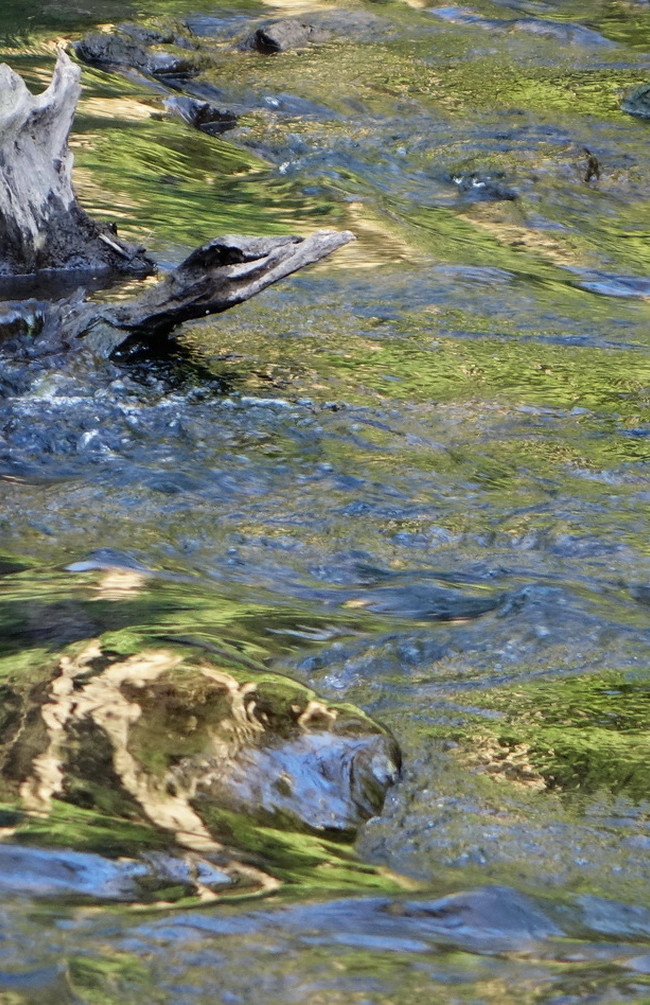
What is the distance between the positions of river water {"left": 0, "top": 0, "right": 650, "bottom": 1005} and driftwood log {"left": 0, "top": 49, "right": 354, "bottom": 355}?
235 millimetres

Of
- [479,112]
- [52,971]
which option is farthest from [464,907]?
[479,112]

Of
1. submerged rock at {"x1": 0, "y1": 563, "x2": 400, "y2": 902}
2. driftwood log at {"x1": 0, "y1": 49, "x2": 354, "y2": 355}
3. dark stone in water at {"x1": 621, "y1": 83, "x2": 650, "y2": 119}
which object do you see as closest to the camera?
submerged rock at {"x1": 0, "y1": 563, "x2": 400, "y2": 902}

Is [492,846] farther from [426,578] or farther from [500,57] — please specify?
[500,57]

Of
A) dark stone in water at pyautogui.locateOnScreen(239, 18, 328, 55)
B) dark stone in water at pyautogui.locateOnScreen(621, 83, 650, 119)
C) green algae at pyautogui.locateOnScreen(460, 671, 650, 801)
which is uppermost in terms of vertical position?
dark stone in water at pyautogui.locateOnScreen(239, 18, 328, 55)

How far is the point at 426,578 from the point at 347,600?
268mm

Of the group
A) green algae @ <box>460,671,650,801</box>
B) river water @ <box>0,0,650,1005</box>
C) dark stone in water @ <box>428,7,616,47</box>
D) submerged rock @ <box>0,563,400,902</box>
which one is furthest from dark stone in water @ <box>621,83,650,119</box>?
submerged rock @ <box>0,563,400,902</box>

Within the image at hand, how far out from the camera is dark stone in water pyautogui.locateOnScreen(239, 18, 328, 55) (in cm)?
1140

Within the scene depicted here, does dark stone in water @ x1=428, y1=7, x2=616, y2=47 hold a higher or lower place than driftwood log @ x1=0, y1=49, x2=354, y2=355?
higher

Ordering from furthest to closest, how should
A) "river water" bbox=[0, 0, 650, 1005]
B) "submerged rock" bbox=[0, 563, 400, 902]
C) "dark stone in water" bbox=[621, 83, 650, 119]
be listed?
"dark stone in water" bbox=[621, 83, 650, 119], "submerged rock" bbox=[0, 563, 400, 902], "river water" bbox=[0, 0, 650, 1005]

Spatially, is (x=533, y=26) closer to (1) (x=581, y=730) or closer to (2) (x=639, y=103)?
(2) (x=639, y=103)

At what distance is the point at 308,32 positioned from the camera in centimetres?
1170

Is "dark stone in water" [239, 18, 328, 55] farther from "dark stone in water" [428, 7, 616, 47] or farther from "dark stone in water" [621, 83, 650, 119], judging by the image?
"dark stone in water" [621, 83, 650, 119]

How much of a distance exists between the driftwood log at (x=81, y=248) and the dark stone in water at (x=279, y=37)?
18.6 ft

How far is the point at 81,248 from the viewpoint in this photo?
6188 millimetres
